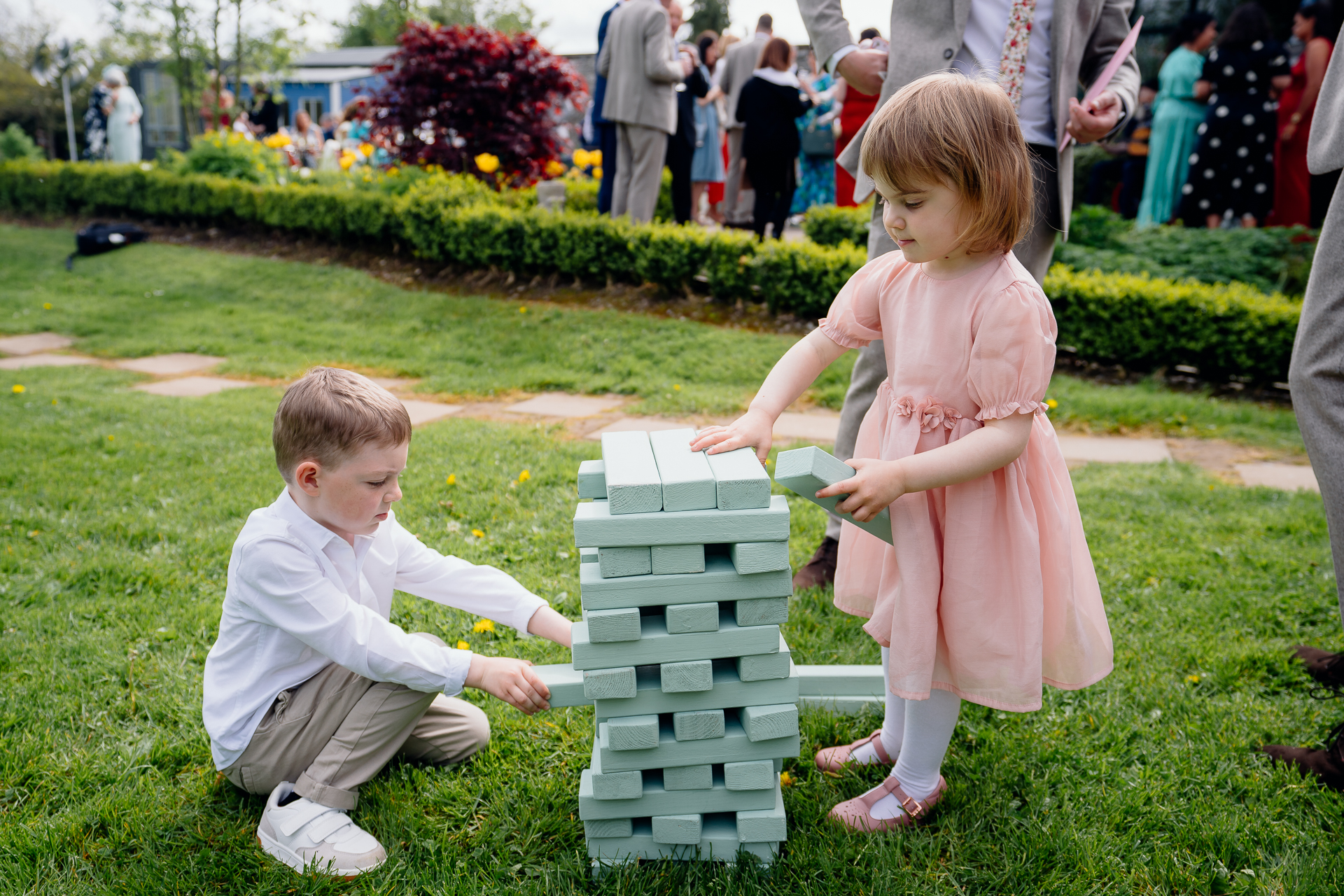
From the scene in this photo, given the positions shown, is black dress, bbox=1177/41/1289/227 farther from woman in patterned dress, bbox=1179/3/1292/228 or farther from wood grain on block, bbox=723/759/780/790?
wood grain on block, bbox=723/759/780/790

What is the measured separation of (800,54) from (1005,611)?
68.0 feet

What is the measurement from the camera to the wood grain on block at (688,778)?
6.08 ft

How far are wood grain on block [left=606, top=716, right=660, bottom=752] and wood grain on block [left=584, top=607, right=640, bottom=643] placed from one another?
181 millimetres

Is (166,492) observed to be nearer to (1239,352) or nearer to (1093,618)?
(1093,618)

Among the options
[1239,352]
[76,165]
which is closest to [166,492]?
[1239,352]

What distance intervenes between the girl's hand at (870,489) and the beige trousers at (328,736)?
0.96 m

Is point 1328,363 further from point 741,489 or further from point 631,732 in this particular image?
point 631,732

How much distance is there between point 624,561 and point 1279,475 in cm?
429

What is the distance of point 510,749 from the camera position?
90.6 inches

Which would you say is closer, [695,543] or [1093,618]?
[695,543]

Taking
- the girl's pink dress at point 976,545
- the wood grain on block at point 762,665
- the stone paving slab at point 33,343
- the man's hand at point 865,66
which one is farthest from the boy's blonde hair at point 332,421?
the stone paving slab at point 33,343

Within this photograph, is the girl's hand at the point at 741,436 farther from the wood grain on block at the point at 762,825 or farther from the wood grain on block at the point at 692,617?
the wood grain on block at the point at 762,825

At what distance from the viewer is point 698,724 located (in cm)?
181

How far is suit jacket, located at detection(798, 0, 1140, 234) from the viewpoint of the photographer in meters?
2.68
